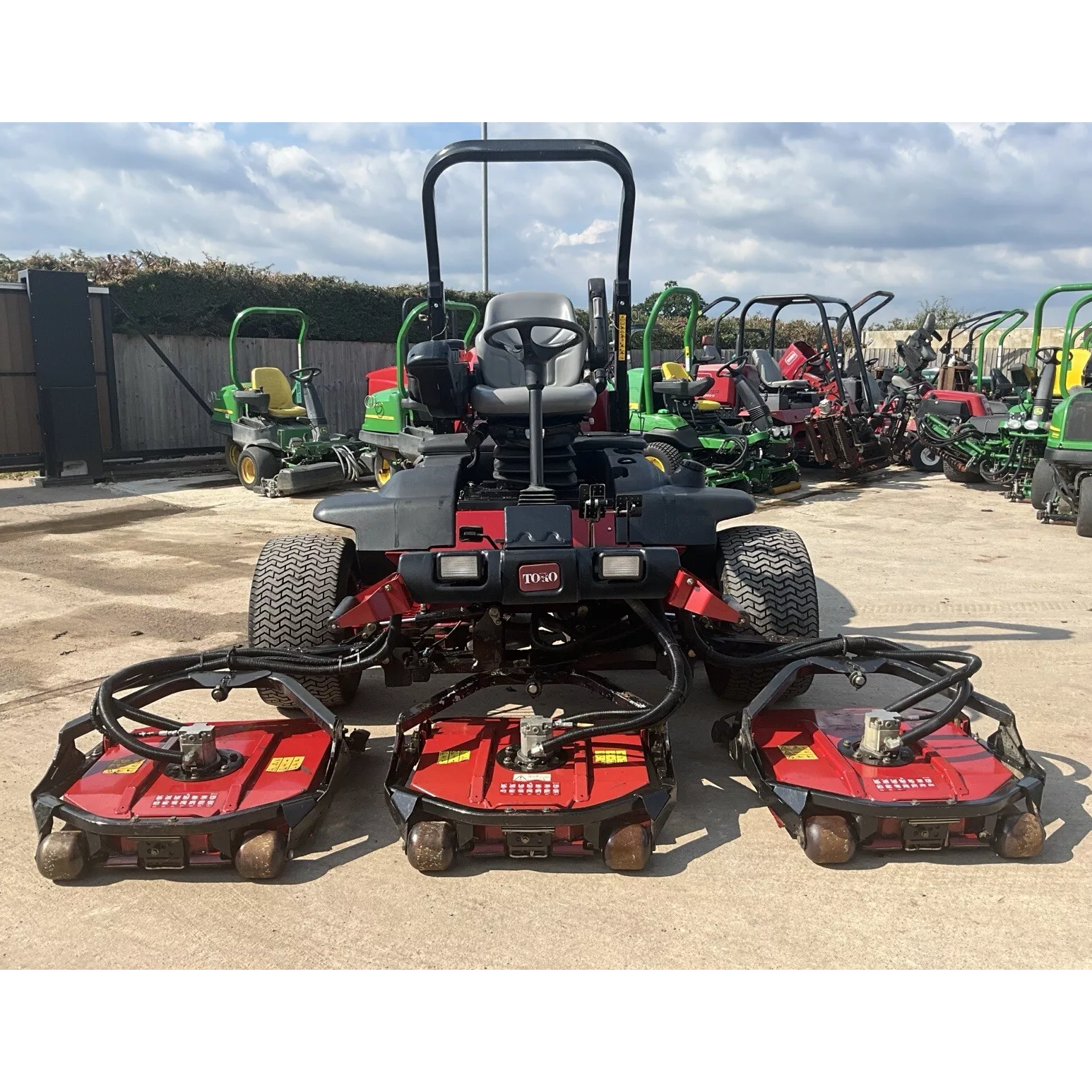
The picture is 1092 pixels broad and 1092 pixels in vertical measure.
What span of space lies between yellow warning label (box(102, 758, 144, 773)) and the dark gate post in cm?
961

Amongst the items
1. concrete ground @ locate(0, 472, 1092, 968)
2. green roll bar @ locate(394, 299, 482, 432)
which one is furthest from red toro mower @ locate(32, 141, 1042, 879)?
green roll bar @ locate(394, 299, 482, 432)

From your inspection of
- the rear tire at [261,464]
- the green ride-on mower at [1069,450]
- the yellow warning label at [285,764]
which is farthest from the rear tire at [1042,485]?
the yellow warning label at [285,764]

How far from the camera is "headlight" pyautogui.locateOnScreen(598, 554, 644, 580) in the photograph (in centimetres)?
316

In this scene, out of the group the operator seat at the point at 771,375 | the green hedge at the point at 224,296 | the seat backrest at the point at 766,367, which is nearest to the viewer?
the operator seat at the point at 771,375

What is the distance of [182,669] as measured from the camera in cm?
329

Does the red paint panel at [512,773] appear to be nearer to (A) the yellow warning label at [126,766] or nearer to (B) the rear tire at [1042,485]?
(A) the yellow warning label at [126,766]

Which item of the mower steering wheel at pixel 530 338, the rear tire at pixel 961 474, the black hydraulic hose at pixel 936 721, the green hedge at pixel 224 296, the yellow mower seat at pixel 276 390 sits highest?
the green hedge at pixel 224 296

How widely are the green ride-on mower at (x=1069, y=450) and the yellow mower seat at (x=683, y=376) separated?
333cm

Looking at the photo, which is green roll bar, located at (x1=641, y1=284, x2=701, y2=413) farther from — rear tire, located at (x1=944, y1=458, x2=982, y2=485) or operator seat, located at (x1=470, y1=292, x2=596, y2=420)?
operator seat, located at (x1=470, y1=292, x2=596, y2=420)

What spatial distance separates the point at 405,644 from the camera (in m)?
3.70

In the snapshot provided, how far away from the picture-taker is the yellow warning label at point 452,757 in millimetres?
3043

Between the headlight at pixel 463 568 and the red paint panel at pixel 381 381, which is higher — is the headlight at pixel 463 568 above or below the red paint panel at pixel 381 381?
below

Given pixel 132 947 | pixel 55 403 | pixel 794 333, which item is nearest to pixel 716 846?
pixel 132 947

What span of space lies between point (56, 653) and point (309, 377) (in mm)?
7537
